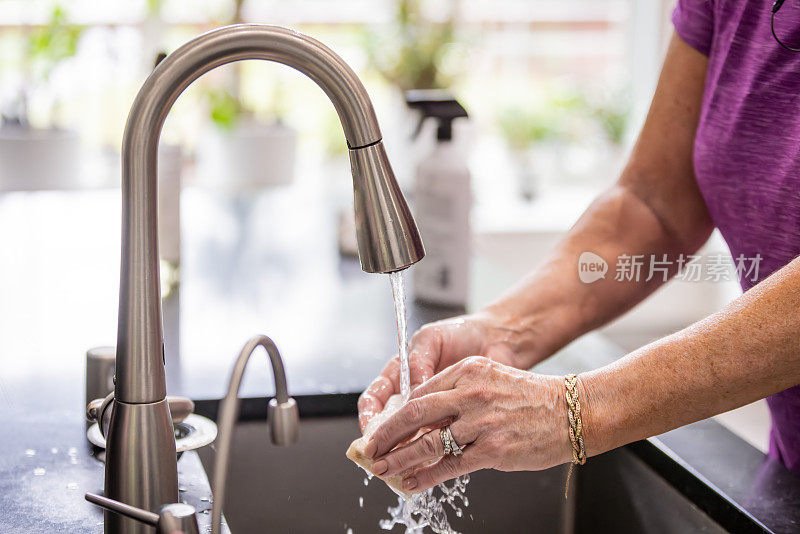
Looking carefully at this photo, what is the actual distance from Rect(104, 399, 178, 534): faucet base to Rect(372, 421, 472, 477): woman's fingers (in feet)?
0.65

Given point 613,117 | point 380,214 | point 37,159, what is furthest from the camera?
point 613,117

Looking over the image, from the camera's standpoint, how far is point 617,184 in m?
1.27

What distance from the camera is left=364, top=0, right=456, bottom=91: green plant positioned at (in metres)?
3.55

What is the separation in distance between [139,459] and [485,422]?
0.96 feet

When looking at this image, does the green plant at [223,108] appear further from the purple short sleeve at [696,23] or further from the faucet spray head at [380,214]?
the faucet spray head at [380,214]

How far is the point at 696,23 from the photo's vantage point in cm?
115

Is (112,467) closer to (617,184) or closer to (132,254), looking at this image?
(132,254)

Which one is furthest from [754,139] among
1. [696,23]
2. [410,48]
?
[410,48]

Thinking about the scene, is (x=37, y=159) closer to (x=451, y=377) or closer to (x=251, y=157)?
(x=251, y=157)

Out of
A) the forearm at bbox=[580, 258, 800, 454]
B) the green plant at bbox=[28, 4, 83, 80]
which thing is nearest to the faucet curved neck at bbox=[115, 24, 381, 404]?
the forearm at bbox=[580, 258, 800, 454]

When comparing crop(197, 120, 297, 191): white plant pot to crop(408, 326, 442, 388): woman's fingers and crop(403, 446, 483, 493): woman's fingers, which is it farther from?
crop(403, 446, 483, 493): woman's fingers

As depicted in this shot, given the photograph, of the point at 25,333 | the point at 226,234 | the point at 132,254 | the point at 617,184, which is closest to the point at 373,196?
the point at 132,254

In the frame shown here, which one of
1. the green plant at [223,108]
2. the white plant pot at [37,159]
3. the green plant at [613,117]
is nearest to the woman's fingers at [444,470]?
the white plant pot at [37,159]

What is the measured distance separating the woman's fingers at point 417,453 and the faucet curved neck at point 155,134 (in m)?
0.23
